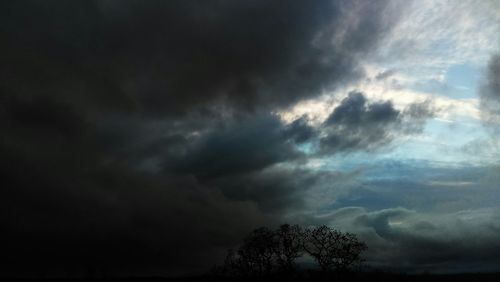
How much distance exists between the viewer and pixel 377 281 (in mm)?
122312

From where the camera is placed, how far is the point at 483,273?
133250 millimetres

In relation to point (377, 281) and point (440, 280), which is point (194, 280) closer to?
point (377, 281)

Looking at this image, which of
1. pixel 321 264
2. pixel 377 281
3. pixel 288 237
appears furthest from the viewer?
pixel 288 237

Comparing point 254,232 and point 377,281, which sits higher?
point 254,232

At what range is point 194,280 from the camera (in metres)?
135

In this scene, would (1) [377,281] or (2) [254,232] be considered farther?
(2) [254,232]

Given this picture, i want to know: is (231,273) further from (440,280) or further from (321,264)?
(440,280)

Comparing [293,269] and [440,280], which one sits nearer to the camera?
[440,280]

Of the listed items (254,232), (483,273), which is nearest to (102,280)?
(254,232)

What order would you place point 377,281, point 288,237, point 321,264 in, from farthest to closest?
1. point 288,237
2. point 321,264
3. point 377,281

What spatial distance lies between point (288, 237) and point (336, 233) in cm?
1380

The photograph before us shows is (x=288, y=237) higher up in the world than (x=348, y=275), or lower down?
higher up

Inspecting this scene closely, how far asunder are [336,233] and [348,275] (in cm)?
1185

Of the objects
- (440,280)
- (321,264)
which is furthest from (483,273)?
(321,264)
